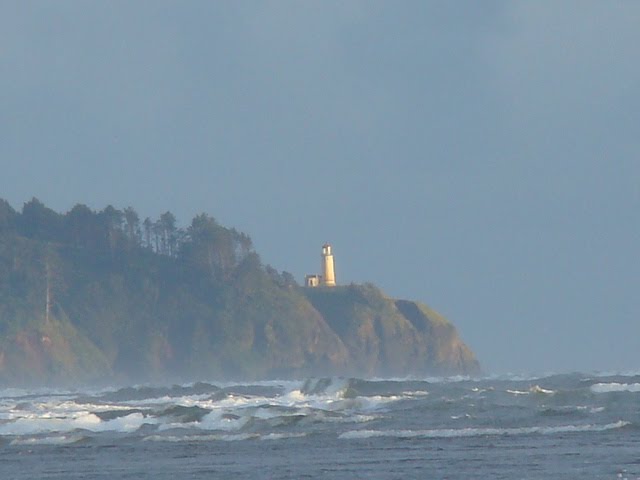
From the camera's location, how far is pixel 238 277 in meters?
120

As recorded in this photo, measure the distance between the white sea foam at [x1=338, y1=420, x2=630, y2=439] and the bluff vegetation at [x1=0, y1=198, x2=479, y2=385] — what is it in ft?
236

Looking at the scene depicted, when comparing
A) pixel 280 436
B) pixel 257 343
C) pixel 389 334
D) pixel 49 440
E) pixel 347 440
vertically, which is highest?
pixel 389 334

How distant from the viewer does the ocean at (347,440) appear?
2564cm

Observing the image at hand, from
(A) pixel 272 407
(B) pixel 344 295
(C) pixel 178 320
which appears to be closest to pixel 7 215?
(C) pixel 178 320

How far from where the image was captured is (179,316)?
11525cm

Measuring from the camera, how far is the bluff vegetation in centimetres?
10862

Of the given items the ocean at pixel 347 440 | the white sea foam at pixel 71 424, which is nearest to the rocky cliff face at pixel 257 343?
the ocean at pixel 347 440

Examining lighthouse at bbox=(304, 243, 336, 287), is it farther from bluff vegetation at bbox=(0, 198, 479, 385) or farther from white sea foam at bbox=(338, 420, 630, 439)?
white sea foam at bbox=(338, 420, 630, 439)

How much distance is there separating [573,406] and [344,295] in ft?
268

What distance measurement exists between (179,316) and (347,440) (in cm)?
8460

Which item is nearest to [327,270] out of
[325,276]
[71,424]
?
[325,276]

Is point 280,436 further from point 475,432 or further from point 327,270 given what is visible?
point 327,270

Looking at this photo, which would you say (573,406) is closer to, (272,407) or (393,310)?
(272,407)

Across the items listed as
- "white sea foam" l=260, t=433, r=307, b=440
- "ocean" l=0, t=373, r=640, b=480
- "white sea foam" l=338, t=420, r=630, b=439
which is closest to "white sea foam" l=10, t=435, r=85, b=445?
"ocean" l=0, t=373, r=640, b=480
